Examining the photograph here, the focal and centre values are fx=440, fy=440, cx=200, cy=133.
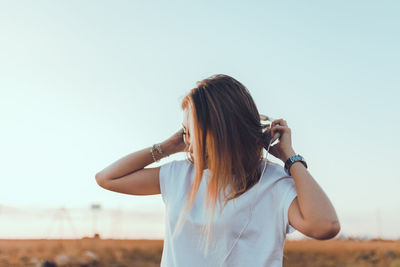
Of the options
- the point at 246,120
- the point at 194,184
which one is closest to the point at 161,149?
the point at 194,184

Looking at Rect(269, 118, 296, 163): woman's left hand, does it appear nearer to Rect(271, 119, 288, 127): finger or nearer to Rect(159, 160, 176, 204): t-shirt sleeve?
Rect(271, 119, 288, 127): finger

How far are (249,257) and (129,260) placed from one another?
14952mm

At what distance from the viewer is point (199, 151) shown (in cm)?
167

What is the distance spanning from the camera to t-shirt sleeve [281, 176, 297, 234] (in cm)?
159

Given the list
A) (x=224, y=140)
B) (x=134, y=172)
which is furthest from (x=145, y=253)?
(x=224, y=140)

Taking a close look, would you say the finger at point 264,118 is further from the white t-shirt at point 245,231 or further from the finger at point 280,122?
the white t-shirt at point 245,231

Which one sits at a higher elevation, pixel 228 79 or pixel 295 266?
pixel 228 79

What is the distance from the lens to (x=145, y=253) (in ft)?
52.1

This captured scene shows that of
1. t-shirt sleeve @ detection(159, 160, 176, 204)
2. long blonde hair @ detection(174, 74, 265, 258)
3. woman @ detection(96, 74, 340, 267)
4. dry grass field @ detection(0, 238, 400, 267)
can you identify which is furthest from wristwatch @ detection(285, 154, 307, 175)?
dry grass field @ detection(0, 238, 400, 267)

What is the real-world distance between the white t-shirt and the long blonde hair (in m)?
0.03

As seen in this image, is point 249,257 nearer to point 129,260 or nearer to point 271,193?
point 271,193

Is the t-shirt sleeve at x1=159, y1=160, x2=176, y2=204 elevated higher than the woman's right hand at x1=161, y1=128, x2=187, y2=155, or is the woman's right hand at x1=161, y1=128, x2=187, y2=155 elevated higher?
the woman's right hand at x1=161, y1=128, x2=187, y2=155

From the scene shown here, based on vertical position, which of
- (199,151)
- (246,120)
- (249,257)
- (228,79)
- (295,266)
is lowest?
(295,266)

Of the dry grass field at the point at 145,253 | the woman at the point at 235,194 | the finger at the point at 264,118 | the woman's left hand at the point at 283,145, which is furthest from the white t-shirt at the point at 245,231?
the dry grass field at the point at 145,253
